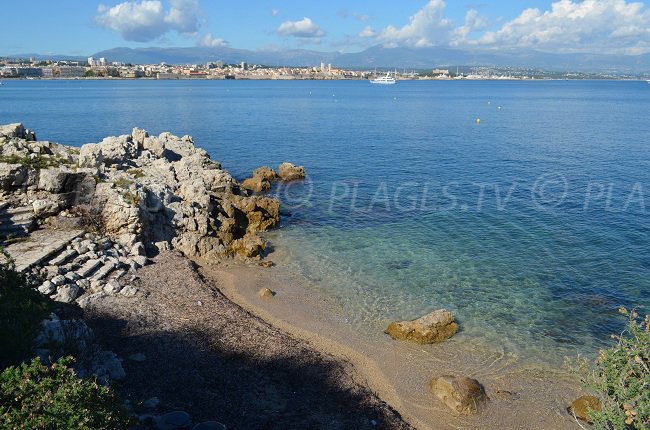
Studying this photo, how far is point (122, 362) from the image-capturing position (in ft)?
54.2

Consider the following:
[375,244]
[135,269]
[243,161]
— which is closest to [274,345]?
[135,269]

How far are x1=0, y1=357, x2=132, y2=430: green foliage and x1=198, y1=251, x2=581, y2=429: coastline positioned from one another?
34.3 ft

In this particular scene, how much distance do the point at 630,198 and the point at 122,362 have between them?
41777 mm

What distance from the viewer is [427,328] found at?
20750mm

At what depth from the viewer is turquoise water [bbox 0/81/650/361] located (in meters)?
23.7

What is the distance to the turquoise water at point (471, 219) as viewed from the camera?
23.7 m

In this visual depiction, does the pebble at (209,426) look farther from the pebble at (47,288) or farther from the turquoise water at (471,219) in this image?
the pebble at (47,288)

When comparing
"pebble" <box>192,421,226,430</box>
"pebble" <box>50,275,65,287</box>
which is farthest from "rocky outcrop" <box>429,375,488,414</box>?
"pebble" <box>50,275,65,287</box>

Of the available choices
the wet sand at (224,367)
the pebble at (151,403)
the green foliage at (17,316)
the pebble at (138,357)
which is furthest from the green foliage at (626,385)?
the pebble at (138,357)

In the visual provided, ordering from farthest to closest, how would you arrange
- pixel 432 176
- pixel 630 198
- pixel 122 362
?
pixel 432 176
pixel 630 198
pixel 122 362

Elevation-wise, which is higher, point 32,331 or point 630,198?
point 32,331

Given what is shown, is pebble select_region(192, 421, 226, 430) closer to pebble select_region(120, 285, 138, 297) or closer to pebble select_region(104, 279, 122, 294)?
pebble select_region(120, 285, 138, 297)

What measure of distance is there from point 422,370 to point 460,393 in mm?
2369

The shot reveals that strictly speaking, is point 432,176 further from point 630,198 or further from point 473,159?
point 630,198
